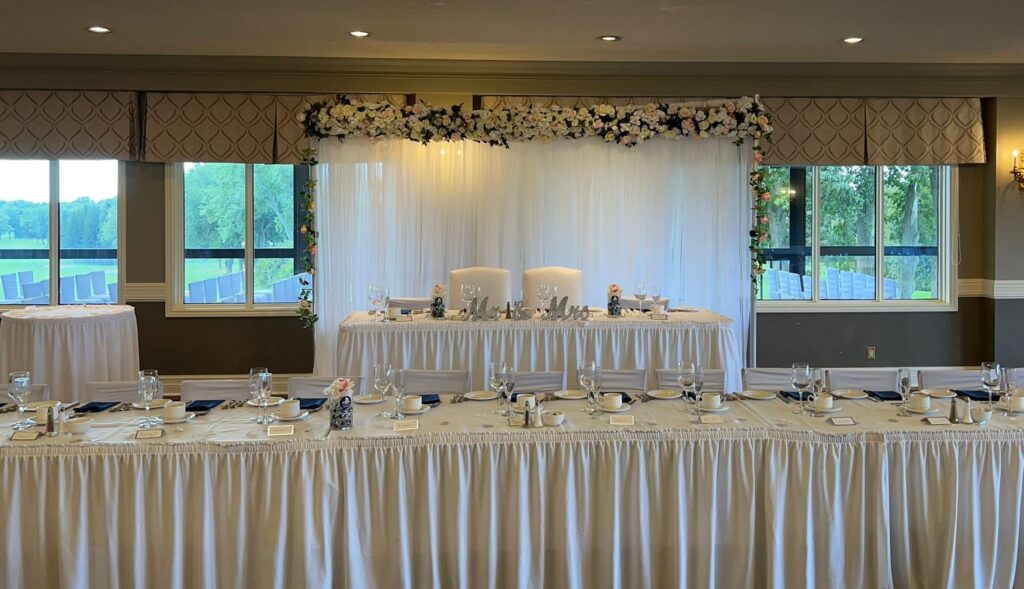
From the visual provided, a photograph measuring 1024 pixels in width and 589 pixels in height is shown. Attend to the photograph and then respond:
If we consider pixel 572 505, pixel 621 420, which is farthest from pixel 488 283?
pixel 572 505

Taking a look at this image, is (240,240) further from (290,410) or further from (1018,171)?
(1018,171)

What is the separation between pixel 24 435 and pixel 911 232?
8.17 metres

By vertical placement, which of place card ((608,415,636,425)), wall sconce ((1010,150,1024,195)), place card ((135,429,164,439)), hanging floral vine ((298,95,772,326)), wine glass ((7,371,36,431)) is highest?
hanging floral vine ((298,95,772,326))

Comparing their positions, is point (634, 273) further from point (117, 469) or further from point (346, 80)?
point (117, 469)

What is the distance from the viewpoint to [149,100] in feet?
24.2

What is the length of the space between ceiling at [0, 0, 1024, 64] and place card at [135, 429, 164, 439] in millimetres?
3565

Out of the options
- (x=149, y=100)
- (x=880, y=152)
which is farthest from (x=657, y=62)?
(x=149, y=100)

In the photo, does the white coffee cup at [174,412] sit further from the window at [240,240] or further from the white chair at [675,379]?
the window at [240,240]

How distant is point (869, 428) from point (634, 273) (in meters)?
4.68

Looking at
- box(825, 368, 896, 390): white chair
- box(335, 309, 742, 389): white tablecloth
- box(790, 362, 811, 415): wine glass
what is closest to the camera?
box(790, 362, 811, 415): wine glass

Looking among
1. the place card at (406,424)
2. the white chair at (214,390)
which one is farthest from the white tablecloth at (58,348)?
the place card at (406,424)

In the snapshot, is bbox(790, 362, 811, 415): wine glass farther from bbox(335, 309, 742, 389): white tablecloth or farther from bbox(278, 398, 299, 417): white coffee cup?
bbox(335, 309, 742, 389): white tablecloth

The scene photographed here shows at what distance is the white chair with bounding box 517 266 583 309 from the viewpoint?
6.66 m

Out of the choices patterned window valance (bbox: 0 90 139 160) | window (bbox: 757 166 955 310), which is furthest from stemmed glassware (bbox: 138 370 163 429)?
window (bbox: 757 166 955 310)
